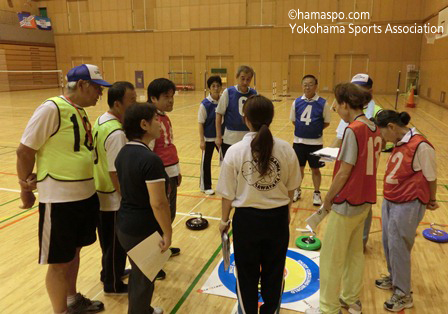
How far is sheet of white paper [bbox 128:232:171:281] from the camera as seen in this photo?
2.47 metres

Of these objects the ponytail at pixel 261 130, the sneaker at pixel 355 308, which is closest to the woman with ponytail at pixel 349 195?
the sneaker at pixel 355 308

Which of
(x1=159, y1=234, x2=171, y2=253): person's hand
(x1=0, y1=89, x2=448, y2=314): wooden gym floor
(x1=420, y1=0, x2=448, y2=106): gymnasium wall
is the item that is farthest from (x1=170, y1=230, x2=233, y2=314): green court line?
(x1=420, y1=0, x2=448, y2=106): gymnasium wall

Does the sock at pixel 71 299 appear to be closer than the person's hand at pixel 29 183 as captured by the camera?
No

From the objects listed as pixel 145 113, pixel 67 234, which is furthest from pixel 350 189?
pixel 67 234

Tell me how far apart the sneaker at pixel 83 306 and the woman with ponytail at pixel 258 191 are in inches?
58.4

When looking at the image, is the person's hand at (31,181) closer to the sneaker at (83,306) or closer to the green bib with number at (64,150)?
the green bib with number at (64,150)

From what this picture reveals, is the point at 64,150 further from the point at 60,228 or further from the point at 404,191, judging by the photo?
the point at 404,191

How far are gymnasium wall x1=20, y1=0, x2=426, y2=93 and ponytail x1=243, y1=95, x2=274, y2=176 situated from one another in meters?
24.4

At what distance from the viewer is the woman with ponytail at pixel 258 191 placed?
2344 mm

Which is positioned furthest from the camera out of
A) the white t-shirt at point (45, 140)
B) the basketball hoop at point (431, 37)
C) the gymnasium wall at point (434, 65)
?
the basketball hoop at point (431, 37)

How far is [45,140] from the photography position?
8.77ft

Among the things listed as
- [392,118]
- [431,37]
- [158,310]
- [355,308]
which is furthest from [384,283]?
[431,37]

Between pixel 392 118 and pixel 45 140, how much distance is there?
2.86m

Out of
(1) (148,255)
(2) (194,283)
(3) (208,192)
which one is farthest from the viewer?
(3) (208,192)
